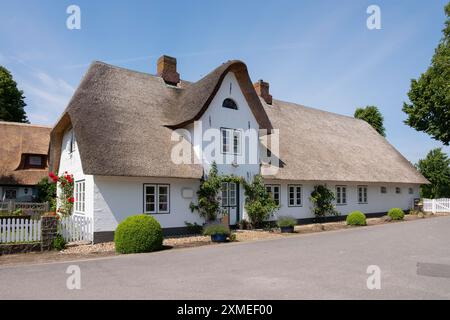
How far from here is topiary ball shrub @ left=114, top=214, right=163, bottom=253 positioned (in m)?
12.3

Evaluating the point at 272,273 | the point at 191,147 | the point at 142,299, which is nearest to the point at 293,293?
the point at 272,273

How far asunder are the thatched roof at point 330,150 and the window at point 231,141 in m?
2.71

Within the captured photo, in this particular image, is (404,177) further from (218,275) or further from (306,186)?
(218,275)

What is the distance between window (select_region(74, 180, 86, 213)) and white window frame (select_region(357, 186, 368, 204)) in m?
18.5

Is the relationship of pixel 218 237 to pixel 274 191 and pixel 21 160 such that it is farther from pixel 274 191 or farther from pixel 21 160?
pixel 21 160

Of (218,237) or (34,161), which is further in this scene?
(34,161)

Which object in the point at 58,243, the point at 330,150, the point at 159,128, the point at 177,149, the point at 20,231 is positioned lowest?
the point at 58,243

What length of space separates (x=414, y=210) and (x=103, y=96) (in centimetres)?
2635

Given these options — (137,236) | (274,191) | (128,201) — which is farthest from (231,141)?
(137,236)

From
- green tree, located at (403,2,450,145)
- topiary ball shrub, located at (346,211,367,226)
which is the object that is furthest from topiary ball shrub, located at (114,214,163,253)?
green tree, located at (403,2,450,145)

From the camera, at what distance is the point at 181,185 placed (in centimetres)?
1689

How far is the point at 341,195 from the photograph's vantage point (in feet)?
81.4

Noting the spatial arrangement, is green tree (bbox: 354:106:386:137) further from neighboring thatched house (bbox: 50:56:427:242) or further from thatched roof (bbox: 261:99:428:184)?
neighboring thatched house (bbox: 50:56:427:242)

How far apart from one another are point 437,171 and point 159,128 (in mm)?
32327
